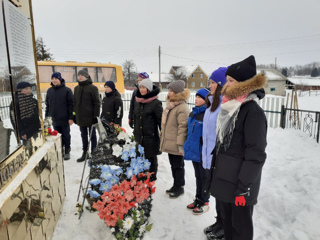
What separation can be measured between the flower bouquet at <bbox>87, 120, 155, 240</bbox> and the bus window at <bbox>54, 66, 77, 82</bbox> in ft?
42.8

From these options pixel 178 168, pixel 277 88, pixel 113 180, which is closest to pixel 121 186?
pixel 113 180

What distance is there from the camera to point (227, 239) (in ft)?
7.30

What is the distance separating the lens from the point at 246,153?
1.74m

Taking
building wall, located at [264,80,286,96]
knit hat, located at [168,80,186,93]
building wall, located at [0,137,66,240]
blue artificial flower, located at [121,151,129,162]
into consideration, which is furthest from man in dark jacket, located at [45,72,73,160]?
building wall, located at [264,80,286,96]

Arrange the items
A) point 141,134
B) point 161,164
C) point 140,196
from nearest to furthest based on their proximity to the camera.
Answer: point 140,196, point 141,134, point 161,164

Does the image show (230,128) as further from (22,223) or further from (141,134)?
(141,134)

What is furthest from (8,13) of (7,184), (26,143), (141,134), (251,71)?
(141,134)

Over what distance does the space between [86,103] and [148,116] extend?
1729 millimetres

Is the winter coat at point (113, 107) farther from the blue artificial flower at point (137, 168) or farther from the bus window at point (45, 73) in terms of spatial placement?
the bus window at point (45, 73)

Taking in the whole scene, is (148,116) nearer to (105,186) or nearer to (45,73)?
(105,186)

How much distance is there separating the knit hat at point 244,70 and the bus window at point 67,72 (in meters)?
14.3

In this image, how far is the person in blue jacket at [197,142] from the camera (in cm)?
284

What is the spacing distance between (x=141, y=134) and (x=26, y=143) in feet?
6.45

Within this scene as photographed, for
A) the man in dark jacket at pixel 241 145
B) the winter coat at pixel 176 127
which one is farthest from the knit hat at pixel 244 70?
the winter coat at pixel 176 127
